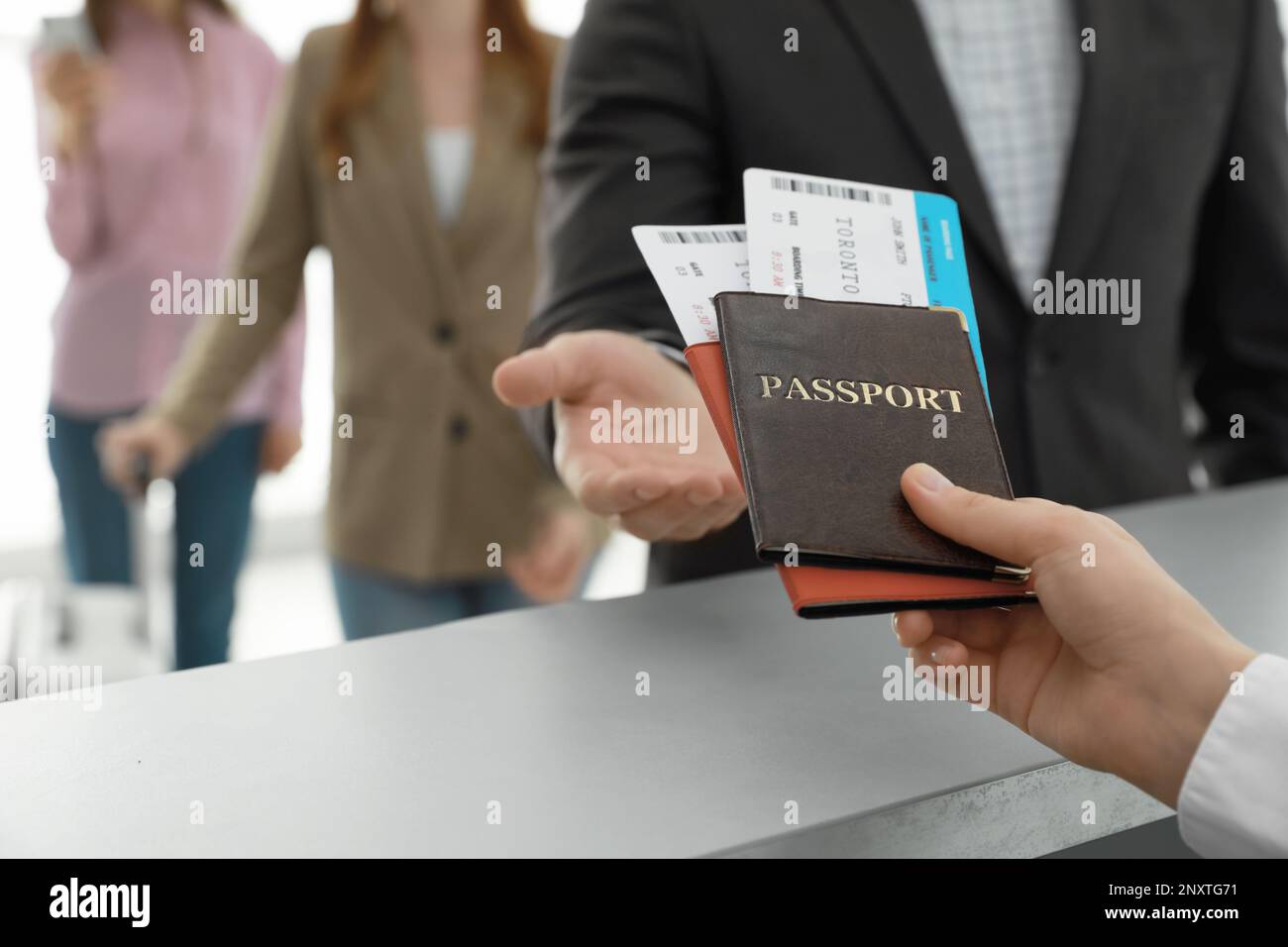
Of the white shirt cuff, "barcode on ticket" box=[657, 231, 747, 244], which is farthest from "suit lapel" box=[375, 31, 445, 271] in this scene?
the white shirt cuff

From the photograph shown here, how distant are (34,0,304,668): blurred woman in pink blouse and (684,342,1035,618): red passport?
6.90ft

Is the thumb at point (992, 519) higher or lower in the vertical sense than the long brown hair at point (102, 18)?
lower

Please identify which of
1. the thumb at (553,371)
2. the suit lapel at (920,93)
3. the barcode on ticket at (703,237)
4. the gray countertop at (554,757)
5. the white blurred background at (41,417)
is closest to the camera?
the gray countertop at (554,757)

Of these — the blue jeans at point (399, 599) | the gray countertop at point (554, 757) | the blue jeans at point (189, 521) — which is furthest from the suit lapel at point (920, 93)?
the blue jeans at point (189, 521)

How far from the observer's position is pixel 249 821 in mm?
577

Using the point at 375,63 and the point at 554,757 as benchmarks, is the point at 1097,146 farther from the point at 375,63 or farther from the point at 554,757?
the point at 375,63

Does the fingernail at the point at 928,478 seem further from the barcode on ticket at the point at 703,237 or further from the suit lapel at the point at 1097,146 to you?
the suit lapel at the point at 1097,146

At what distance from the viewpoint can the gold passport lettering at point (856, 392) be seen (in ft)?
2.38

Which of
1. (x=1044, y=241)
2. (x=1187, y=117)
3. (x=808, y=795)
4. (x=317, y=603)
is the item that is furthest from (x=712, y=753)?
(x=317, y=603)

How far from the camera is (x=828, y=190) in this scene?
88 cm

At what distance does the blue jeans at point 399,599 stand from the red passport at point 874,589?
145cm

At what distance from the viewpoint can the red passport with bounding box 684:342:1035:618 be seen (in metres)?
0.64

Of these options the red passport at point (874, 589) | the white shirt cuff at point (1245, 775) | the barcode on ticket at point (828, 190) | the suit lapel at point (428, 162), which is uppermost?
the suit lapel at point (428, 162)

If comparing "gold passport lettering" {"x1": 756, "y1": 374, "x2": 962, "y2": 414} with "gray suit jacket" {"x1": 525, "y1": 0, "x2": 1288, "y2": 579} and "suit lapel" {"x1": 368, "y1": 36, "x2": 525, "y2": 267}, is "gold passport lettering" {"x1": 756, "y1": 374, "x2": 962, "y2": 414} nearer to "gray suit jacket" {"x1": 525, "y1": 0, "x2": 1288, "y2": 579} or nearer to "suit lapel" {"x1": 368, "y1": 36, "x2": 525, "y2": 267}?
"gray suit jacket" {"x1": 525, "y1": 0, "x2": 1288, "y2": 579}
